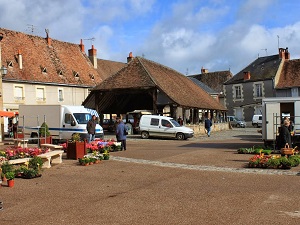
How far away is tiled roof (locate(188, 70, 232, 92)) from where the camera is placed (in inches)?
2733

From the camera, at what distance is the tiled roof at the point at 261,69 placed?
52062 millimetres

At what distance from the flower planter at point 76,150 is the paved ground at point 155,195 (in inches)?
74.3

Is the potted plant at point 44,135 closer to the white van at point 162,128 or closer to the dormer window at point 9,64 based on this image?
the white van at point 162,128

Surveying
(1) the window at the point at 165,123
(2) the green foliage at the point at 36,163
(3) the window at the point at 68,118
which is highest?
(3) the window at the point at 68,118

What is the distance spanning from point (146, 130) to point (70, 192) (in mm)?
19274

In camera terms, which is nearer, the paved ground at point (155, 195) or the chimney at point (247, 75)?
the paved ground at point (155, 195)

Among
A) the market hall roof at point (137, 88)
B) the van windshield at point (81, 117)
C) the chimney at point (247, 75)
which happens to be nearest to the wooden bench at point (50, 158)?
the van windshield at point (81, 117)

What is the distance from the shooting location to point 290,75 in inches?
1983

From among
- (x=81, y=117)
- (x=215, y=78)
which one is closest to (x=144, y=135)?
(x=81, y=117)

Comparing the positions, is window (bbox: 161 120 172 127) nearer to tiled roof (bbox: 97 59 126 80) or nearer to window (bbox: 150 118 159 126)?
window (bbox: 150 118 159 126)

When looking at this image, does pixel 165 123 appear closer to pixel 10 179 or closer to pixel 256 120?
pixel 10 179

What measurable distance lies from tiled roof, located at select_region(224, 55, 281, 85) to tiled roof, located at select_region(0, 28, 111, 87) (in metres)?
20.2

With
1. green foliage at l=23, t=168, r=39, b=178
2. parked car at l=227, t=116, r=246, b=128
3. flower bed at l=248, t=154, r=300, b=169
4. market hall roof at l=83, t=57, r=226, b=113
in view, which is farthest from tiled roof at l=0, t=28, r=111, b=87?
flower bed at l=248, t=154, r=300, b=169

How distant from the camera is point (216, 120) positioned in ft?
156
